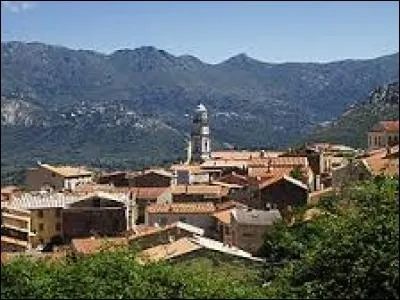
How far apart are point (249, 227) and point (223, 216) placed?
9.43ft

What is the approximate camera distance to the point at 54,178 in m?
60.8

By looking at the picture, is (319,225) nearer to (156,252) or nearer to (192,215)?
(156,252)

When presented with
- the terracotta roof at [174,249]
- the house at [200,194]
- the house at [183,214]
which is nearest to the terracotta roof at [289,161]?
the house at [200,194]

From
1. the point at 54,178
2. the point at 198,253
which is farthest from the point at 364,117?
the point at 198,253

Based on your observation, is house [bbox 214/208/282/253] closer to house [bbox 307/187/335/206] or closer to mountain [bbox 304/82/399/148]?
house [bbox 307/187/335/206]

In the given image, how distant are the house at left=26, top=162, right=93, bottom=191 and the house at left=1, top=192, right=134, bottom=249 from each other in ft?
48.7

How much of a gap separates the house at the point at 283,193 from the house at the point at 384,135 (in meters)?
24.6

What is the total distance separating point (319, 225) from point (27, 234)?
21442 mm

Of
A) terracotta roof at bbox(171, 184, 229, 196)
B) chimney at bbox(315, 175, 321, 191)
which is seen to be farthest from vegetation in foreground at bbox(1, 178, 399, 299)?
terracotta roof at bbox(171, 184, 229, 196)

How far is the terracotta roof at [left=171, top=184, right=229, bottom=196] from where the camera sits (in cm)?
4730

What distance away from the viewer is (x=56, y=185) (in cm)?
6041

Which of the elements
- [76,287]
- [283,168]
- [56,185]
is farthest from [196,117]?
[76,287]

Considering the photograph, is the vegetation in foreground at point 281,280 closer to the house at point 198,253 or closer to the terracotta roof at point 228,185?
the house at point 198,253

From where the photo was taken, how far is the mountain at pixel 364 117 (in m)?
123
